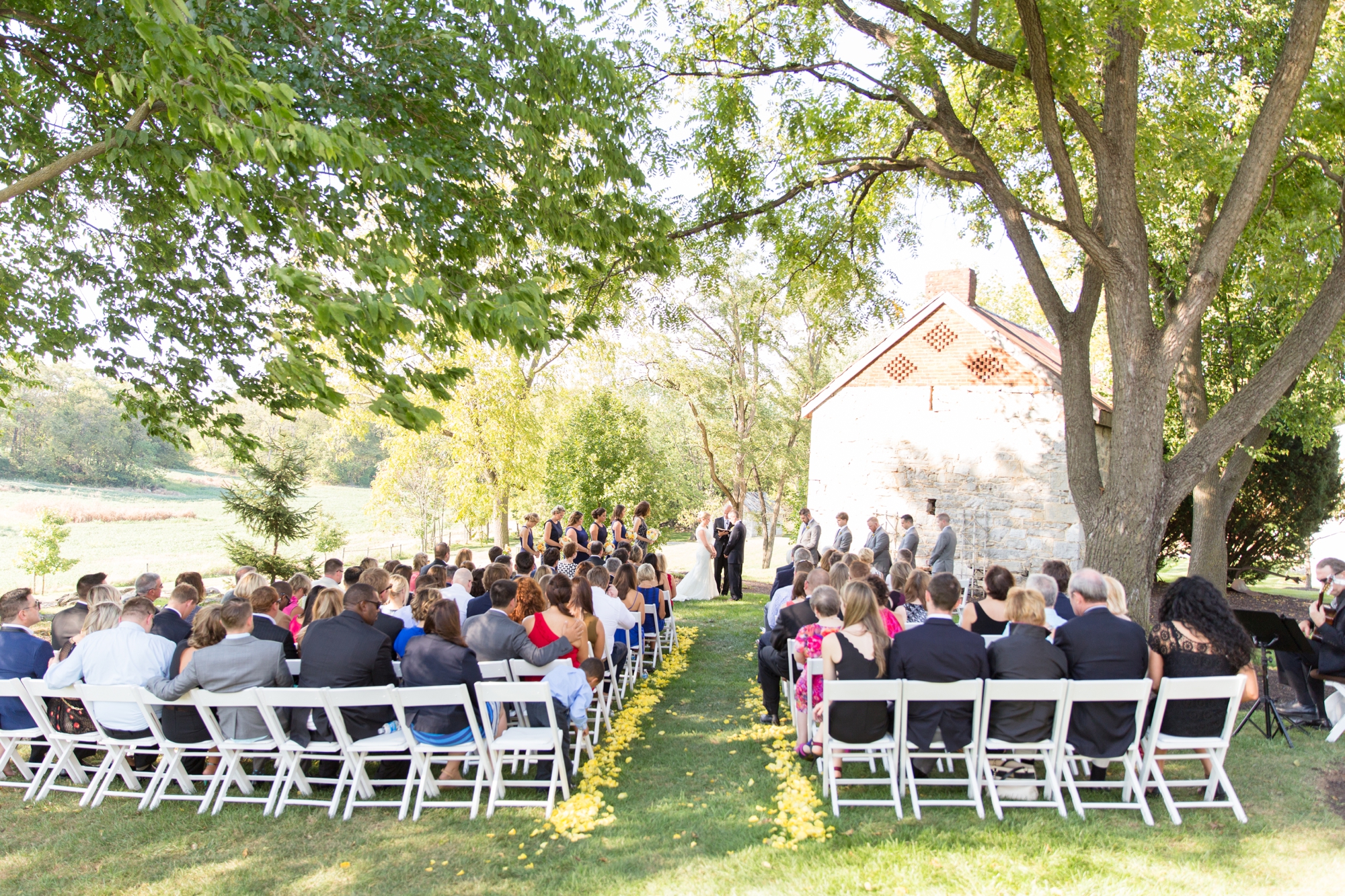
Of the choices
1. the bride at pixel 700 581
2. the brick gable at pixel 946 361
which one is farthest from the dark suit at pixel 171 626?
the brick gable at pixel 946 361

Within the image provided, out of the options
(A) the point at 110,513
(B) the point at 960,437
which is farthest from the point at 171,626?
(A) the point at 110,513

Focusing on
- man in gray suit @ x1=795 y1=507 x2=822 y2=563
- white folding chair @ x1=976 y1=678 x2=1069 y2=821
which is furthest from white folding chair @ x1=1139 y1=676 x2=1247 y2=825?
man in gray suit @ x1=795 y1=507 x2=822 y2=563

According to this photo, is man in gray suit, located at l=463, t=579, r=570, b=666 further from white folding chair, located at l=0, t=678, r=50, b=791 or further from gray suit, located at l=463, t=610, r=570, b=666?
white folding chair, located at l=0, t=678, r=50, b=791

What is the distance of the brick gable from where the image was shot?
1605 cm

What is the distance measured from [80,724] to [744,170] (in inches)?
337

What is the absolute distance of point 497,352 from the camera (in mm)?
22469

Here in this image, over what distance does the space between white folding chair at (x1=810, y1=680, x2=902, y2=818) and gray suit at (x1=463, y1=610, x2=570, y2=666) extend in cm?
175

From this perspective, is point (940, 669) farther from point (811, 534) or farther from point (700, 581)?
point (700, 581)

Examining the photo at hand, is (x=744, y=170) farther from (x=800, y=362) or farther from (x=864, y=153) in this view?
(x=800, y=362)

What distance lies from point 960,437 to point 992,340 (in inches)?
80.0

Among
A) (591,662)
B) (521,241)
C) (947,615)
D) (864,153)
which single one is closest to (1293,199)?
(864,153)

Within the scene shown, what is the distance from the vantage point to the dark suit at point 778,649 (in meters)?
6.38

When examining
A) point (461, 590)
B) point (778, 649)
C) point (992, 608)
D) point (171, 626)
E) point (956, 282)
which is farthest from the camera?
point (956, 282)

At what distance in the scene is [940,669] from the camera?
4855mm
